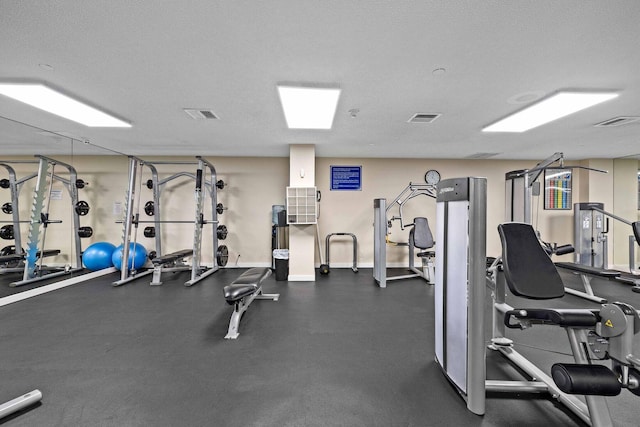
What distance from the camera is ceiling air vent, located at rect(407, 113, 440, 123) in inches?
121

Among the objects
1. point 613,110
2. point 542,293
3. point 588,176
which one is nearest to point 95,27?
point 542,293

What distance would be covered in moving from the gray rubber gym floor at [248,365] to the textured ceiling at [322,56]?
2043mm

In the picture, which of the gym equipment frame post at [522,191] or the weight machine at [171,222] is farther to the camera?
the weight machine at [171,222]

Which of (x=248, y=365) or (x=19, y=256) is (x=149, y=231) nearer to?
(x=19, y=256)

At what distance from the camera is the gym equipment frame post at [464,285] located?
1502mm

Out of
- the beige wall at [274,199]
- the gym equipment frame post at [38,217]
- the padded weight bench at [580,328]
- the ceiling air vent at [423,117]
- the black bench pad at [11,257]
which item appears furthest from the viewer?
the beige wall at [274,199]

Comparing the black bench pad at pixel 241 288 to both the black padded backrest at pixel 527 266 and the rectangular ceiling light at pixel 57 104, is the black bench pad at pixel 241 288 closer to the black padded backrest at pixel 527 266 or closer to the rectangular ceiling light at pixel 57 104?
the black padded backrest at pixel 527 266

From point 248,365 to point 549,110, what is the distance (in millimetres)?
3845

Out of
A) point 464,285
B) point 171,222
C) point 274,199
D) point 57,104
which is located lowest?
point 464,285

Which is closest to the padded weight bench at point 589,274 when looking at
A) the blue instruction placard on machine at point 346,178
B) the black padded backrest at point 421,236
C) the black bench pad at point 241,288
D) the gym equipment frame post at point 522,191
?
the gym equipment frame post at point 522,191

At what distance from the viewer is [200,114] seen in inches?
122

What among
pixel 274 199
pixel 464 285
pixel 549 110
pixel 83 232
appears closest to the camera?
pixel 464 285

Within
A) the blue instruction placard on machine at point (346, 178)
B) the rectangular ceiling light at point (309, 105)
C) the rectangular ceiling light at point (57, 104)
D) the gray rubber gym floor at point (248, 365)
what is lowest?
the gray rubber gym floor at point (248, 365)

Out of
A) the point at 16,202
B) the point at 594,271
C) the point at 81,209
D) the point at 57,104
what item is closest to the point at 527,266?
the point at 594,271
